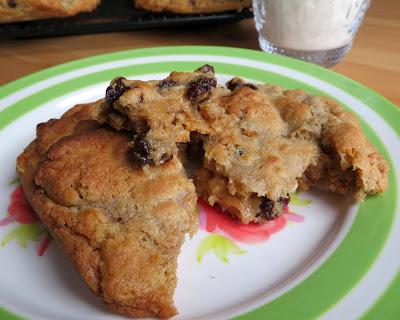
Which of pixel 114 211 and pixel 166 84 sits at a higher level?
pixel 166 84

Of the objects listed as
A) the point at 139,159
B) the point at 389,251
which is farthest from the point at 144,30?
the point at 389,251

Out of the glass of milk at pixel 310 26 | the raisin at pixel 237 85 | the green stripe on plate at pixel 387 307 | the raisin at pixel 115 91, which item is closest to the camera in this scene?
the green stripe on plate at pixel 387 307

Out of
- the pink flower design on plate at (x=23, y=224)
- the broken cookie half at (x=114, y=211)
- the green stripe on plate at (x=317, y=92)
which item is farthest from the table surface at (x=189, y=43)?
the broken cookie half at (x=114, y=211)

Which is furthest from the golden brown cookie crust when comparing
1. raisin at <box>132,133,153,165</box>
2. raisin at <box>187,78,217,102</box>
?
raisin at <box>132,133,153,165</box>

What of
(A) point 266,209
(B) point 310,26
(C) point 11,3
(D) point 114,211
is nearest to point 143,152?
(D) point 114,211

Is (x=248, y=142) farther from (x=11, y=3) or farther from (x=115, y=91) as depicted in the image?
(x=11, y=3)

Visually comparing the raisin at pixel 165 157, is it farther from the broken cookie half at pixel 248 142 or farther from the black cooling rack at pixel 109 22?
the black cooling rack at pixel 109 22
